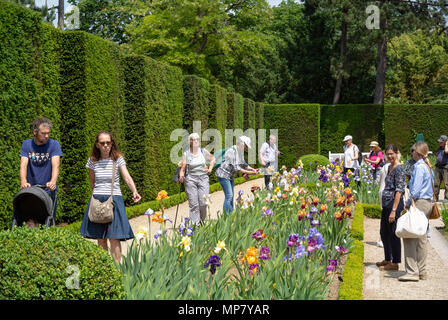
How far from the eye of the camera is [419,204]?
586 centimetres

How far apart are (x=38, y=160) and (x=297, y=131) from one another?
18197 mm

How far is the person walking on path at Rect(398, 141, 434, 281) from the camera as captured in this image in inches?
224

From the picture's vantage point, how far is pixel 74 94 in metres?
8.41

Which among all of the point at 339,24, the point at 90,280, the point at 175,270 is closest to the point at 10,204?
the point at 175,270

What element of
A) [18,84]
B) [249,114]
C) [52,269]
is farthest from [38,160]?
[249,114]

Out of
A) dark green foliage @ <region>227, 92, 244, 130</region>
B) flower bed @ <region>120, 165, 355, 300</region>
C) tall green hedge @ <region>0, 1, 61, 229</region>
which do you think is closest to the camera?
flower bed @ <region>120, 165, 355, 300</region>

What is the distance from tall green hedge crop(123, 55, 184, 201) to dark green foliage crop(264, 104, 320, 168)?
37.0 feet

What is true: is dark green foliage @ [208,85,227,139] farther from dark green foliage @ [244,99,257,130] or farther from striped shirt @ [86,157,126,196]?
striped shirt @ [86,157,126,196]

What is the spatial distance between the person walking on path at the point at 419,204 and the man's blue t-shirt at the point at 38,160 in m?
3.99

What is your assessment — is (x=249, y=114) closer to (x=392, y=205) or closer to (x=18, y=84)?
(x=18, y=84)

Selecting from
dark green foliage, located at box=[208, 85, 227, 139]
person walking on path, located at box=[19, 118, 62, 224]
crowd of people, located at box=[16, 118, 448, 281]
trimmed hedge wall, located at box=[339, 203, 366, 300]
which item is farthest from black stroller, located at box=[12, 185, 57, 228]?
dark green foliage, located at box=[208, 85, 227, 139]

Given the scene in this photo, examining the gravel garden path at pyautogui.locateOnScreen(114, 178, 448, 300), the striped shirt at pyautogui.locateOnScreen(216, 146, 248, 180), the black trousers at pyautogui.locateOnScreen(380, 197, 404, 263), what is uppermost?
the striped shirt at pyautogui.locateOnScreen(216, 146, 248, 180)

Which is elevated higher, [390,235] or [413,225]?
[413,225]

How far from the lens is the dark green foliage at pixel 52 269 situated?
325 centimetres
